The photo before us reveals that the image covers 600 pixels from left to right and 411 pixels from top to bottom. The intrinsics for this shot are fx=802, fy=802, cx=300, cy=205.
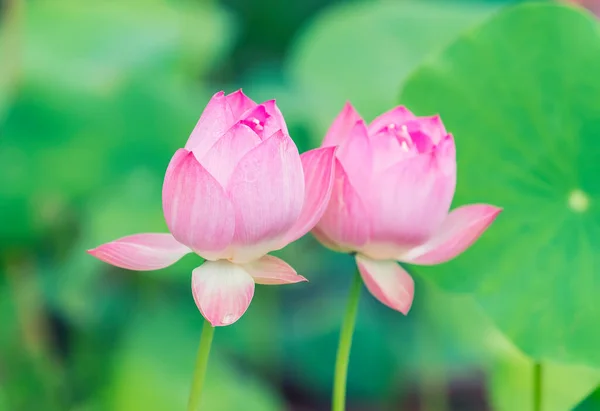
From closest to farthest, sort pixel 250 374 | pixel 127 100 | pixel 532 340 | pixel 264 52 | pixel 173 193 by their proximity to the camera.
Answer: pixel 173 193 → pixel 532 340 → pixel 127 100 → pixel 250 374 → pixel 264 52

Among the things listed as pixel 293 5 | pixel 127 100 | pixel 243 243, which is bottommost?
pixel 243 243

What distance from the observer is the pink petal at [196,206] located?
1.24 feet

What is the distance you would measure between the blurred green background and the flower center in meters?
0.23

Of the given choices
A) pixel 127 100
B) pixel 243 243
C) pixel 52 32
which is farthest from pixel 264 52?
pixel 243 243

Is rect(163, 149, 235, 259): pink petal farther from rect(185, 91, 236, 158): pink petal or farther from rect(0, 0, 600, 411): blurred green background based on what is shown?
rect(0, 0, 600, 411): blurred green background

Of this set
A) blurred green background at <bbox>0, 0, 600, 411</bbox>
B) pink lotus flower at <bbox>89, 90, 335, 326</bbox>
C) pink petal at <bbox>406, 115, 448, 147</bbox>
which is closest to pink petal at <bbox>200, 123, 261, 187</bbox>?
pink lotus flower at <bbox>89, 90, 335, 326</bbox>

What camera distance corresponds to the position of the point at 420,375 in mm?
1374

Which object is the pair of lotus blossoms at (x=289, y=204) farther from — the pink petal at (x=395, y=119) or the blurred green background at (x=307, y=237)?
the blurred green background at (x=307, y=237)

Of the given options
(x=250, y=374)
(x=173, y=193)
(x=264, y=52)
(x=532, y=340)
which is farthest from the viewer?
(x=264, y=52)

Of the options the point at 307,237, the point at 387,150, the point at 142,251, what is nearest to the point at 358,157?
the point at 387,150

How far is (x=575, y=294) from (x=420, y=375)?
838mm

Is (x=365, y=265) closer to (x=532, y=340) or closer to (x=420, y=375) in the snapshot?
(x=532, y=340)

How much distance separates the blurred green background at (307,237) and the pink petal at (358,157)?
0.55 ft

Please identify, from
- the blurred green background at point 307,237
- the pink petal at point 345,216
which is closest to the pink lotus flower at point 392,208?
the pink petal at point 345,216
